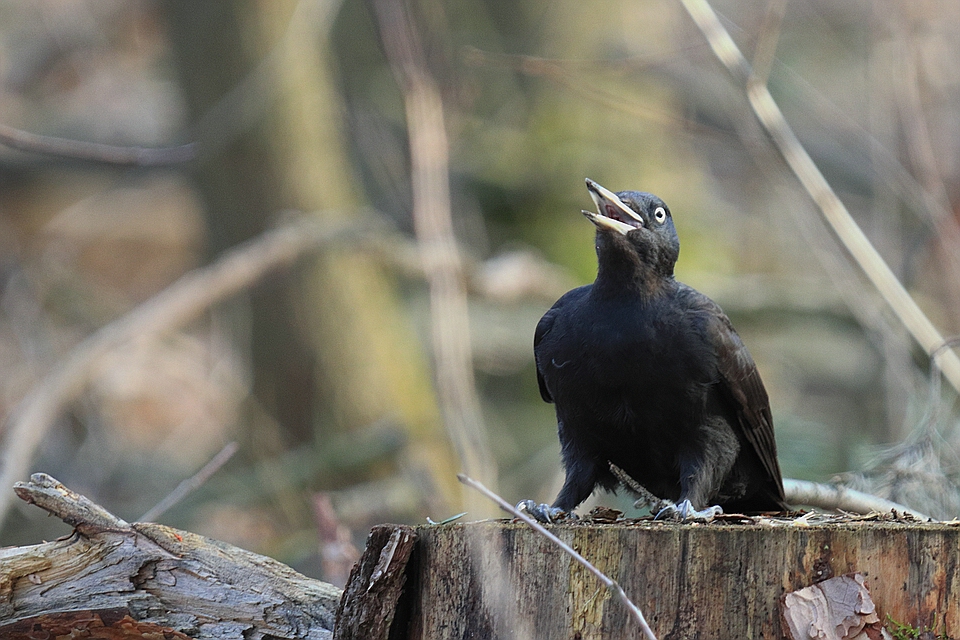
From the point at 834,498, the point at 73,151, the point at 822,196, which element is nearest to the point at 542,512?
the point at 834,498

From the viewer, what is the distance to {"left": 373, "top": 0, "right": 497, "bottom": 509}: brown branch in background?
2.32 meters

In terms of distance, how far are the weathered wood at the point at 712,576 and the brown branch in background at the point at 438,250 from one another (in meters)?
0.23

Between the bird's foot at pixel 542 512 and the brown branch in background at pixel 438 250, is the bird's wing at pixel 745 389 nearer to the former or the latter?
the bird's foot at pixel 542 512

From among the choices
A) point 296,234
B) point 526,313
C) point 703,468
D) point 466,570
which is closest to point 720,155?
point 526,313

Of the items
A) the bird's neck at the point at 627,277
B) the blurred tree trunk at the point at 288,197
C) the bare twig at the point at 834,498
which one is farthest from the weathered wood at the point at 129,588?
the blurred tree trunk at the point at 288,197

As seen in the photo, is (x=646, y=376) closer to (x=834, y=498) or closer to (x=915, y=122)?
(x=834, y=498)

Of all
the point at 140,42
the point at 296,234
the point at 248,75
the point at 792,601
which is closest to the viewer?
the point at 792,601

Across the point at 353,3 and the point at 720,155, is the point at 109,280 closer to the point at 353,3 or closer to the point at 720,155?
the point at 353,3

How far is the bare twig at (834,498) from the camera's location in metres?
3.24

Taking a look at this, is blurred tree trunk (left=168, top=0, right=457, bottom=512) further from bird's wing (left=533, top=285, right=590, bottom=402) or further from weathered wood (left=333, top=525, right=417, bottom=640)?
weathered wood (left=333, top=525, right=417, bottom=640)

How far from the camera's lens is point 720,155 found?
12.3 meters

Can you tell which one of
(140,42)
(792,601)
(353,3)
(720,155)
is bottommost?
(792,601)

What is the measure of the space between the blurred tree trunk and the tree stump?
174 inches

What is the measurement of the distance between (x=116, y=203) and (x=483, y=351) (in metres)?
6.24
